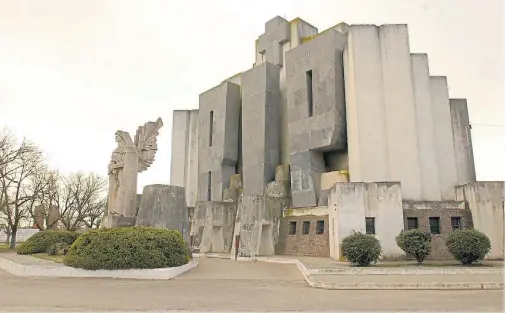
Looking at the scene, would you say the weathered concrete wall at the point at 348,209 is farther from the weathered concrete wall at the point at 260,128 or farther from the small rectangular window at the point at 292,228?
the weathered concrete wall at the point at 260,128

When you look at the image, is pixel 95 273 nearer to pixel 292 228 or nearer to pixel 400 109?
pixel 292 228

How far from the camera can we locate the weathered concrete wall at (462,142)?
30.4 metres

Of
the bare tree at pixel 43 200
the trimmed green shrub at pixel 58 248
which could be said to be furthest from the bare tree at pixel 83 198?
the trimmed green shrub at pixel 58 248

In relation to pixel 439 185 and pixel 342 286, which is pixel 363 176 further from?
pixel 342 286

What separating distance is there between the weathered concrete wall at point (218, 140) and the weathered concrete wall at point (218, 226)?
18.5ft

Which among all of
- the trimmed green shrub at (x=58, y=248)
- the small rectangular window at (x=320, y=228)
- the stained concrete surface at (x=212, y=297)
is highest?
the small rectangular window at (x=320, y=228)

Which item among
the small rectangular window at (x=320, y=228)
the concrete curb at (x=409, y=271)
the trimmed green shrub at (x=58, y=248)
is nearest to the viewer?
the concrete curb at (x=409, y=271)

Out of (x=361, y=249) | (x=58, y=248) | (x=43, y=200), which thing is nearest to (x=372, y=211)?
(x=361, y=249)

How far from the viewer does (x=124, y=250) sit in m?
13.4

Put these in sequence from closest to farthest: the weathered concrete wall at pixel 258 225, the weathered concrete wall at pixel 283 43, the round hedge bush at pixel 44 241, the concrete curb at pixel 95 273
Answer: the concrete curb at pixel 95 273 < the round hedge bush at pixel 44 241 < the weathered concrete wall at pixel 258 225 < the weathered concrete wall at pixel 283 43

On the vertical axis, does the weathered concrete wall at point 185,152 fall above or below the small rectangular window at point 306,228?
above

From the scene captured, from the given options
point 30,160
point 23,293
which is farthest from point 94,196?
point 23,293

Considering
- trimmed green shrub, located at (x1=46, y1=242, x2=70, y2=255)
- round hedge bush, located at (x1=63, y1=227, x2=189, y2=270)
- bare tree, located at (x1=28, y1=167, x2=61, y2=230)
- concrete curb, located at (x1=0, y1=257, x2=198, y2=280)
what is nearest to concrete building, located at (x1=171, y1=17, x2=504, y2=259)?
round hedge bush, located at (x1=63, y1=227, x2=189, y2=270)

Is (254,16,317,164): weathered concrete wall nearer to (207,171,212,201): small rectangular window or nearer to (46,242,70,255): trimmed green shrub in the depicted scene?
(207,171,212,201): small rectangular window
